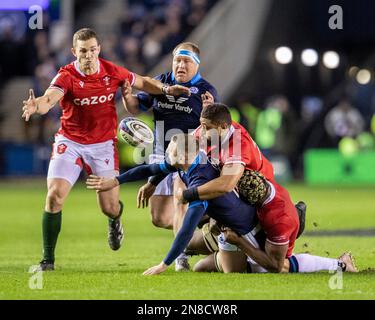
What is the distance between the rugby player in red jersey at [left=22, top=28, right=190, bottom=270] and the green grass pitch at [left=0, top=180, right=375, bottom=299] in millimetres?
643

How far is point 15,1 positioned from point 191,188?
621 inches

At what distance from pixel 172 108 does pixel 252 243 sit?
2289 millimetres

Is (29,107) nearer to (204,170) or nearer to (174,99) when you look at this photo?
(204,170)

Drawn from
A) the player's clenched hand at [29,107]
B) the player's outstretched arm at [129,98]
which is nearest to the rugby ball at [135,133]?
the player's outstretched arm at [129,98]

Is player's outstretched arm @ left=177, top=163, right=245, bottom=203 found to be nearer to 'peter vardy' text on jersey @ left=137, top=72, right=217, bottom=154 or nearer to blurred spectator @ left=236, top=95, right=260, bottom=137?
'peter vardy' text on jersey @ left=137, top=72, right=217, bottom=154

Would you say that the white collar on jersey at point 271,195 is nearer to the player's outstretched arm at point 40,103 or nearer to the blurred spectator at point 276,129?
the player's outstretched arm at point 40,103

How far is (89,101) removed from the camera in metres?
10.8

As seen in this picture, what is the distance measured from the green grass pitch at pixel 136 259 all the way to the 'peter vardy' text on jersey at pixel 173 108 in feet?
4.49

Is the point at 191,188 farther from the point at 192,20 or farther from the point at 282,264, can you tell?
the point at 192,20

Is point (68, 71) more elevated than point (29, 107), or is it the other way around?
point (68, 71)

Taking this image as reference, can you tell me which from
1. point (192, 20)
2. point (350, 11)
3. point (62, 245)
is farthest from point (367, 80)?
point (62, 245)

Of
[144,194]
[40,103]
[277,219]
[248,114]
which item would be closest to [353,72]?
[248,114]

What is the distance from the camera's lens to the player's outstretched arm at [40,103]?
970 cm

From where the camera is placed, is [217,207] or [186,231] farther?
[217,207]
